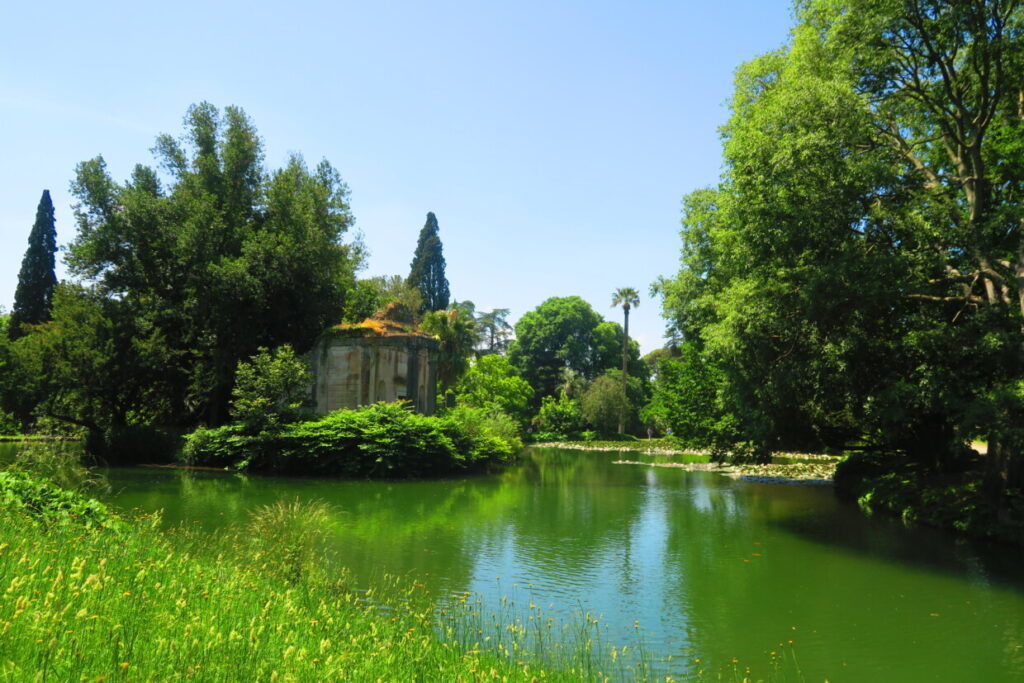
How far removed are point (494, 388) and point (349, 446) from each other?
31020 millimetres

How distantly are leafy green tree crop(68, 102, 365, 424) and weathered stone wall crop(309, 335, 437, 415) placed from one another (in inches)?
85.8

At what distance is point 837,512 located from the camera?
64.7 feet

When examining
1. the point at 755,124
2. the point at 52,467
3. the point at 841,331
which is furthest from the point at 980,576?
the point at 52,467

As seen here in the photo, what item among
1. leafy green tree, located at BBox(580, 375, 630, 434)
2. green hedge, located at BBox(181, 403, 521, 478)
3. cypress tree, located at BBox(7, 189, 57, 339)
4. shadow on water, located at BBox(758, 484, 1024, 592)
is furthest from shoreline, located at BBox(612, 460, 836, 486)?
cypress tree, located at BBox(7, 189, 57, 339)

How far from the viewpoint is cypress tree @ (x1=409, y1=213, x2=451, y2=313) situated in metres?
70.9

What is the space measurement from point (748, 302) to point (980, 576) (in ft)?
25.5

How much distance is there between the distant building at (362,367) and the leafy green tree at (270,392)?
4.70 m

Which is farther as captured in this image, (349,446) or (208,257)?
(208,257)

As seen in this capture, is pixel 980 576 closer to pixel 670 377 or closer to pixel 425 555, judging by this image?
pixel 425 555

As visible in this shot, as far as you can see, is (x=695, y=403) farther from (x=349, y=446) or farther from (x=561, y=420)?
(x=561, y=420)

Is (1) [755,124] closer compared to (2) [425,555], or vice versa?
(2) [425,555]

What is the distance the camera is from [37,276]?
5203cm

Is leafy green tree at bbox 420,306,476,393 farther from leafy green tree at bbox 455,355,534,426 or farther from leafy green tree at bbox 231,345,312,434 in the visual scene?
leafy green tree at bbox 231,345,312,434

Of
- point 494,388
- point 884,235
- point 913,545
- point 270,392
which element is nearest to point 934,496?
point 913,545
